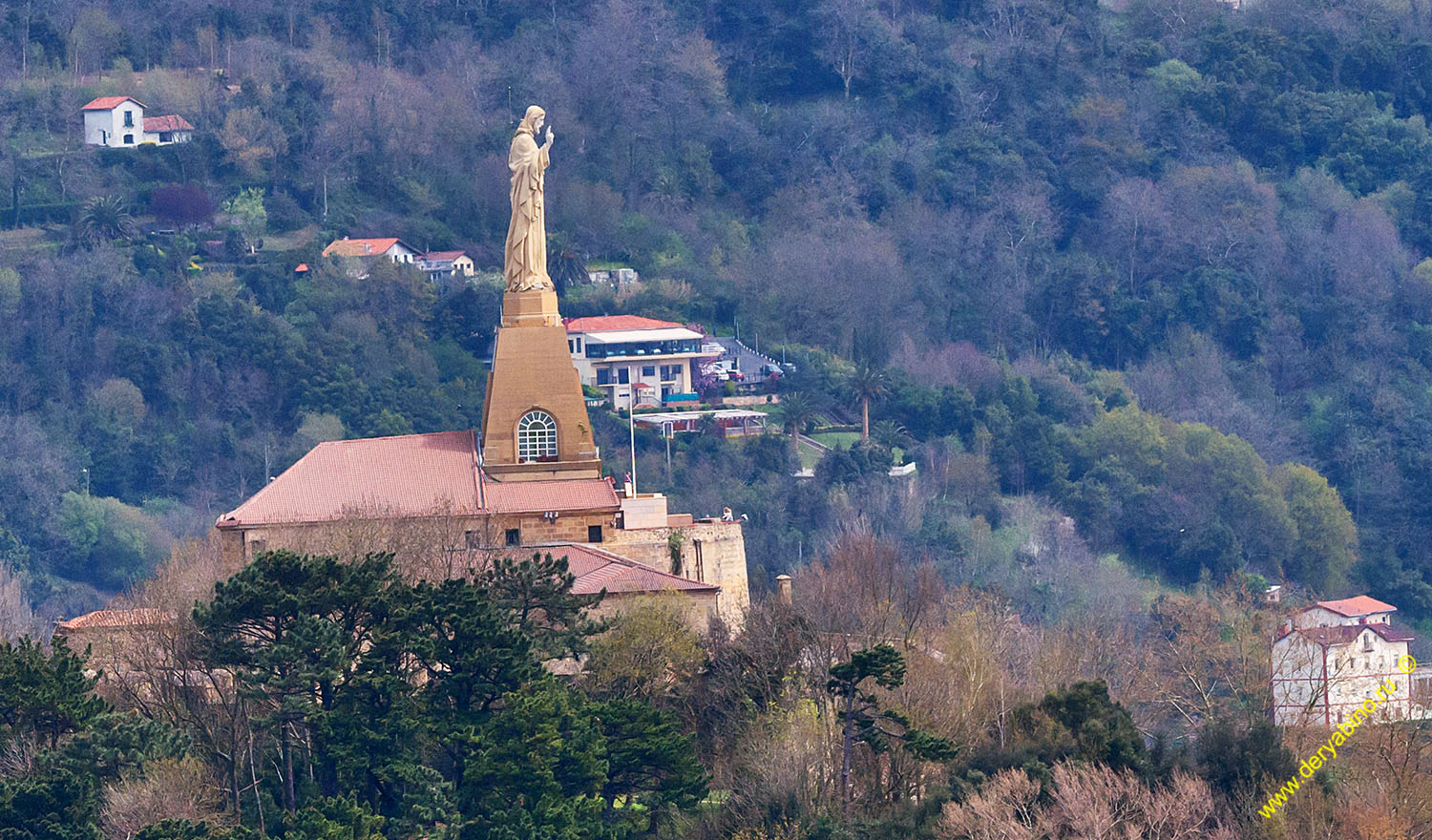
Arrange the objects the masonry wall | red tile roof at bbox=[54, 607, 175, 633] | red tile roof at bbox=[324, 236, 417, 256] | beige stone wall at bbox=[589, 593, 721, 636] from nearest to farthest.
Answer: red tile roof at bbox=[54, 607, 175, 633] < beige stone wall at bbox=[589, 593, 721, 636] < the masonry wall < red tile roof at bbox=[324, 236, 417, 256]

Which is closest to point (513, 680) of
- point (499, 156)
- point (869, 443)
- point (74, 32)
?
point (869, 443)

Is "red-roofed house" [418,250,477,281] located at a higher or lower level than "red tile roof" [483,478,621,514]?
higher

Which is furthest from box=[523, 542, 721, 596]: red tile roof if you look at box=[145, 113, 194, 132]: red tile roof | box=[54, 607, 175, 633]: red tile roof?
box=[145, 113, 194, 132]: red tile roof

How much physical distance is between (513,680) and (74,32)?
100060 mm

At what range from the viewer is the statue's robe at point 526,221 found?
62.5 meters

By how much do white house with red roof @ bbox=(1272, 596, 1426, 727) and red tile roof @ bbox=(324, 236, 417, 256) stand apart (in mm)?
52849

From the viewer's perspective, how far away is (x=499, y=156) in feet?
447

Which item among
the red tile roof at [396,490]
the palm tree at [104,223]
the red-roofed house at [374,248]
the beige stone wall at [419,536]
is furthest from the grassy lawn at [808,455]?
the beige stone wall at [419,536]

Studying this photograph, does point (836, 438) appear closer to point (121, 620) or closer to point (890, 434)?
point (890, 434)

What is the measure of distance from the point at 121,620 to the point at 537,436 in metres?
10.7

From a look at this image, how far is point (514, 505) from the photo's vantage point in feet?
192

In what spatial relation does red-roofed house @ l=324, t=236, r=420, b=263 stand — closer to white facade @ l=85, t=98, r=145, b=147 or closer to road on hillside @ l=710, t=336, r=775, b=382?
white facade @ l=85, t=98, r=145, b=147

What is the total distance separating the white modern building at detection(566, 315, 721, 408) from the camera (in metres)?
112

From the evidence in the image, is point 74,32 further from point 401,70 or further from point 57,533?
point 57,533
